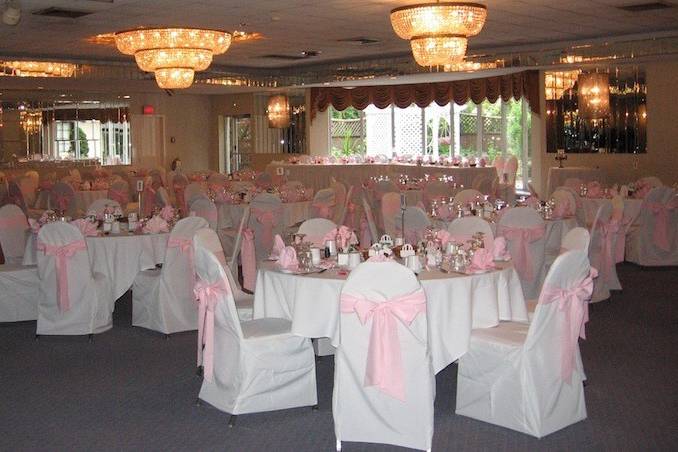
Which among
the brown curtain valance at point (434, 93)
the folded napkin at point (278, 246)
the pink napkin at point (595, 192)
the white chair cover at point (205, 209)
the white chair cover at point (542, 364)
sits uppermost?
the brown curtain valance at point (434, 93)

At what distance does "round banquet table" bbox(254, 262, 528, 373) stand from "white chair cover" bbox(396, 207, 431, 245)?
9.00 ft

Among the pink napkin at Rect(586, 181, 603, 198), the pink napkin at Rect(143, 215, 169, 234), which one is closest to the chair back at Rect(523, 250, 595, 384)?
the pink napkin at Rect(143, 215, 169, 234)

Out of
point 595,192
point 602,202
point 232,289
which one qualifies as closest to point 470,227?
point 232,289

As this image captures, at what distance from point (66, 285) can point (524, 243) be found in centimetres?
384

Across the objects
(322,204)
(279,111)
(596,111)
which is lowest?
(322,204)

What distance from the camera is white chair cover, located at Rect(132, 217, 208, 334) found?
294 inches

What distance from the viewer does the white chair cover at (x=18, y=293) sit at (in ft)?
26.2

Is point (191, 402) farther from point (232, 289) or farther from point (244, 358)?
point (232, 289)

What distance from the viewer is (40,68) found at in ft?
50.7

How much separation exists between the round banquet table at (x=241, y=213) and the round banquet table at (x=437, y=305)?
19.1ft

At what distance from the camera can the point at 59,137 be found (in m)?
21.7

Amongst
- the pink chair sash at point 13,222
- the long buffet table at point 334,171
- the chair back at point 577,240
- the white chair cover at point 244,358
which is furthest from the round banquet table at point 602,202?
the long buffet table at point 334,171

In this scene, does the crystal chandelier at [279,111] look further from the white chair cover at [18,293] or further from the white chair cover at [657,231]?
the white chair cover at [18,293]

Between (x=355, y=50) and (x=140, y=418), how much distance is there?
449 inches
